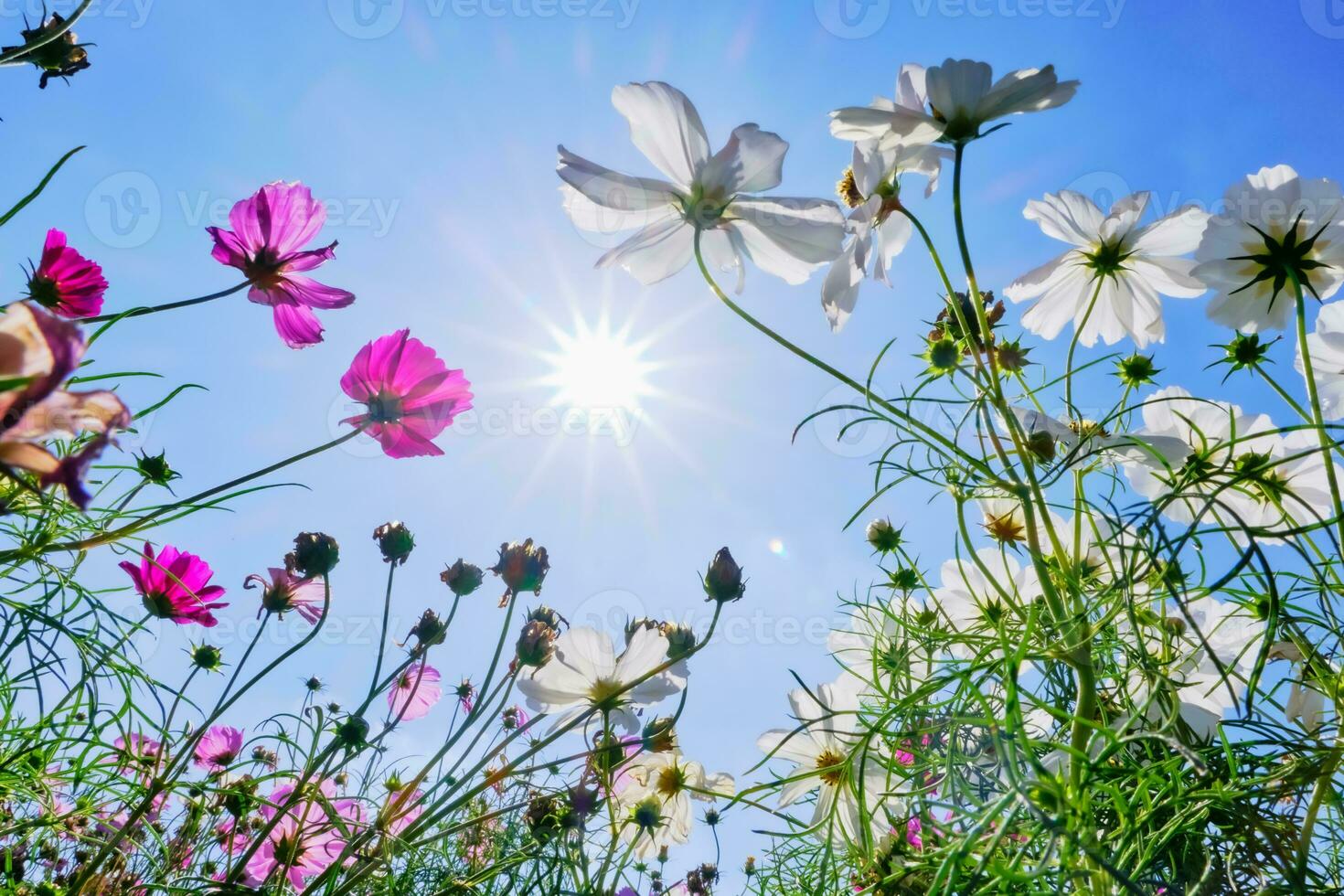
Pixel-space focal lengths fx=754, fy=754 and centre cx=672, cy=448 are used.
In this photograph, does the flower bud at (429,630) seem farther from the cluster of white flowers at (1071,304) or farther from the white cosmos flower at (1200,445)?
the white cosmos flower at (1200,445)

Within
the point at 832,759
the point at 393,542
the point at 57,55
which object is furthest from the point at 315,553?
the point at 832,759

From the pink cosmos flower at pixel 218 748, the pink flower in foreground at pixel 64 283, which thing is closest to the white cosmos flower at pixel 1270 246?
the pink flower in foreground at pixel 64 283

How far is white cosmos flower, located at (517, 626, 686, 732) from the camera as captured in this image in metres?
0.66

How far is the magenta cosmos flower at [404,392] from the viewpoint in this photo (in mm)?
658

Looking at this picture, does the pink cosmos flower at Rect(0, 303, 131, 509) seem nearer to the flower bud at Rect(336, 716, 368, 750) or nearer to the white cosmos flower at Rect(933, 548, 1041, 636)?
the flower bud at Rect(336, 716, 368, 750)

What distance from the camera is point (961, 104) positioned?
428mm

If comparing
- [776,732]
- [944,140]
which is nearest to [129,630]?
[776,732]

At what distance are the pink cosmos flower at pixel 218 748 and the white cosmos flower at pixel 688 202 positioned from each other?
1016 mm

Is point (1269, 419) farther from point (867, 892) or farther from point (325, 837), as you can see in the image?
point (325, 837)

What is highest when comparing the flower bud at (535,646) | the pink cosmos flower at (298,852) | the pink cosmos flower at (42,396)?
the flower bud at (535,646)

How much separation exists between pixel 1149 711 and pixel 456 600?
58 cm

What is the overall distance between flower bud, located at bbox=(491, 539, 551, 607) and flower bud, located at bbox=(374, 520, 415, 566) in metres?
0.09

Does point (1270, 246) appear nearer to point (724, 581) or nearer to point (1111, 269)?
point (1111, 269)

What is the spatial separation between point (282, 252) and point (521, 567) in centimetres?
34
